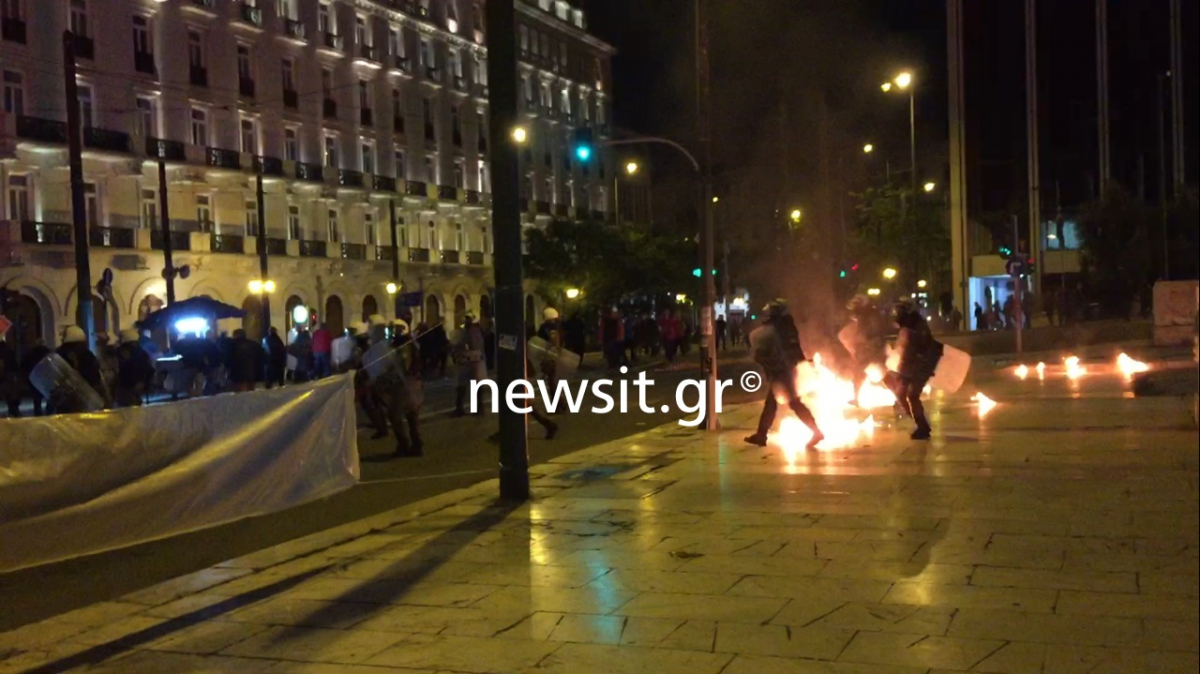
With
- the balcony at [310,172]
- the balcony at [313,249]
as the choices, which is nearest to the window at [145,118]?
the balcony at [310,172]

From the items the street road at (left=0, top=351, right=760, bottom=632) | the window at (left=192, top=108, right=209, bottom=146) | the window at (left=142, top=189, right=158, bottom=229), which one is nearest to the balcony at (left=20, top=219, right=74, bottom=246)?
the window at (left=142, top=189, right=158, bottom=229)

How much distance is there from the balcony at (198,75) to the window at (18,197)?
8.72 metres

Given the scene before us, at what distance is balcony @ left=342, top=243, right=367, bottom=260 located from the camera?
54.8 m

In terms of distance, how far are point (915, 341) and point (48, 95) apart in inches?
1332

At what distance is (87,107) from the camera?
40969 mm

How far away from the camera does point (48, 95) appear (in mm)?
38938

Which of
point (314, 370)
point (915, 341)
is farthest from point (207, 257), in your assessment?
point (915, 341)

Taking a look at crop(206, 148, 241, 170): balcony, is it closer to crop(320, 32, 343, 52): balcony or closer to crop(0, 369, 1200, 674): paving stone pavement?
crop(320, 32, 343, 52): balcony

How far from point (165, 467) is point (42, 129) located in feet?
109

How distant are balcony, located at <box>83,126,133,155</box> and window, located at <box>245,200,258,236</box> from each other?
7.39m

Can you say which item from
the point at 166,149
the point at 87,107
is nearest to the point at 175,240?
the point at 166,149

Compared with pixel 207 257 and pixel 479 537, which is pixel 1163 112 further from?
pixel 207 257

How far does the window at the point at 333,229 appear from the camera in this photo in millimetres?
54719

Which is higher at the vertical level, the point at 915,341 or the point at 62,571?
the point at 915,341
